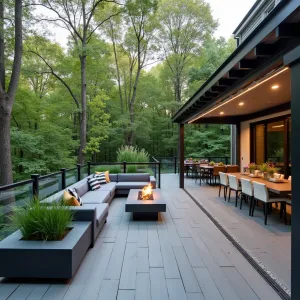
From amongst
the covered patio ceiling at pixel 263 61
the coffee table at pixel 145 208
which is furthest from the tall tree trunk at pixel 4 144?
the covered patio ceiling at pixel 263 61

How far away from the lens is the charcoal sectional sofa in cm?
334

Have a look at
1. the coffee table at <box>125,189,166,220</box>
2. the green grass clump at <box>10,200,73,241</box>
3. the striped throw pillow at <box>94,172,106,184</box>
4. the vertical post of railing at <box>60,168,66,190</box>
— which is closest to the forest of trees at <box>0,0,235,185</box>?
the vertical post of railing at <box>60,168,66,190</box>

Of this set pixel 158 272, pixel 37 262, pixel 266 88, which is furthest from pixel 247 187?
pixel 37 262

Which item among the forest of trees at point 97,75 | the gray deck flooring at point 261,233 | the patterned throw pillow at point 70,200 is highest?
the forest of trees at point 97,75

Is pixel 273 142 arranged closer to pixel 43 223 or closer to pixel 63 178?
pixel 63 178

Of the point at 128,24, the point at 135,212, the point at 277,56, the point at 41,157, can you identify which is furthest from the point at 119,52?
the point at 277,56

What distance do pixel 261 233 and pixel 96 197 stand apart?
3.33 meters

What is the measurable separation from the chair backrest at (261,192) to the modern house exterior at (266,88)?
66 centimetres

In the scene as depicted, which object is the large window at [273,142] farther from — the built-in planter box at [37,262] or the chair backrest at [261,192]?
the built-in planter box at [37,262]

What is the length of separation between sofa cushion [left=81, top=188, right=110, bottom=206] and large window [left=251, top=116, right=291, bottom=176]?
524 centimetres

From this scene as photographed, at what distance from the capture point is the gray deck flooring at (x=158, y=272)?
7.39 ft

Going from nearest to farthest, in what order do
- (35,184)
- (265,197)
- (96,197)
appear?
1. (35,184)
2. (265,197)
3. (96,197)

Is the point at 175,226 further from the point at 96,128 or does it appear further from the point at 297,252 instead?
the point at 96,128

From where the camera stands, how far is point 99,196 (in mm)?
5234
